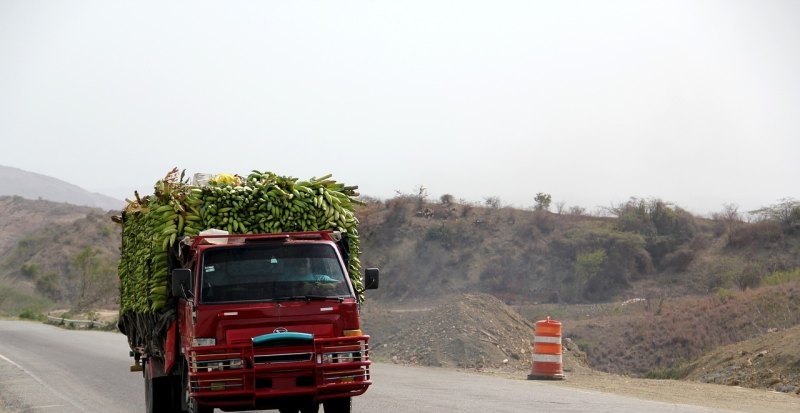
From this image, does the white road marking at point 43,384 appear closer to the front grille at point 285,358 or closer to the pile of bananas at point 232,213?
the pile of bananas at point 232,213

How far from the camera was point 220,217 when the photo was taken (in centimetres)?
1379

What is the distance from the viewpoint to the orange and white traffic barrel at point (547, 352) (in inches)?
795

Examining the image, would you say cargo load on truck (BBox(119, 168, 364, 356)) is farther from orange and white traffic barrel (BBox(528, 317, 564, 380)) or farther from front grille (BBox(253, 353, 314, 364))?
orange and white traffic barrel (BBox(528, 317, 564, 380))

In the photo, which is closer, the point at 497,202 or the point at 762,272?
the point at 762,272

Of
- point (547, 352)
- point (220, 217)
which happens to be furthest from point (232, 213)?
point (547, 352)

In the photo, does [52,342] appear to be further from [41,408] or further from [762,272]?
[762,272]

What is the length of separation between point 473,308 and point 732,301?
32.2 ft


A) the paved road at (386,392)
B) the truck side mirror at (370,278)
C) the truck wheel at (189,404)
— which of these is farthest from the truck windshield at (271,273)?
the paved road at (386,392)

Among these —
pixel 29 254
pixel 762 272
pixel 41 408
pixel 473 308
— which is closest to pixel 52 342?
pixel 473 308

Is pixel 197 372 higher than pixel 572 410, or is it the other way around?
pixel 197 372

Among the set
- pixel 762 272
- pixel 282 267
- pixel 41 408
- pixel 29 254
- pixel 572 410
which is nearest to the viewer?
pixel 282 267

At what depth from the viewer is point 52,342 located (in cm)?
3859

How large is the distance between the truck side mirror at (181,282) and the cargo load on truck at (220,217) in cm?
110

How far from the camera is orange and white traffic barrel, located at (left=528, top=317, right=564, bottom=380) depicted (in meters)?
20.2
